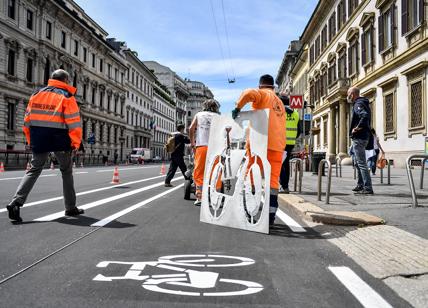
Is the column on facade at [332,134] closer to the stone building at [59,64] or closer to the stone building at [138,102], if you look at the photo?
the stone building at [59,64]

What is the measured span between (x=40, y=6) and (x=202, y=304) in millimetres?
45242

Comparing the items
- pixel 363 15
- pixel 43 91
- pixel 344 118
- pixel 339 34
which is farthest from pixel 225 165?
pixel 339 34

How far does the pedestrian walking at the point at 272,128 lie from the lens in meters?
5.02

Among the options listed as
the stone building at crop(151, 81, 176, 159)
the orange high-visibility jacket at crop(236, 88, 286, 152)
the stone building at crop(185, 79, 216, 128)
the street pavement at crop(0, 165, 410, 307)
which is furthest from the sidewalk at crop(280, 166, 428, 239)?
the stone building at crop(185, 79, 216, 128)

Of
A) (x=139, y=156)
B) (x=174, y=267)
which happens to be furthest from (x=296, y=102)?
(x=139, y=156)

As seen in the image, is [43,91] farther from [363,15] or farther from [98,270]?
[363,15]

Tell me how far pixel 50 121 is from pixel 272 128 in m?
2.92

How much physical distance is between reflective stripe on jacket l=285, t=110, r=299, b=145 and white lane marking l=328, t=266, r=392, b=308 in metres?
5.26

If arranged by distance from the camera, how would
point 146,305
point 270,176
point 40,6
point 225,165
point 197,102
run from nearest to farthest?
point 146,305 → point 270,176 → point 225,165 → point 40,6 → point 197,102

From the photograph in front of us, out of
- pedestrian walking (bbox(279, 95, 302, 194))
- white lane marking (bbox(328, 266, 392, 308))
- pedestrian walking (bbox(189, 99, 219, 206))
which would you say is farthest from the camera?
pedestrian walking (bbox(279, 95, 302, 194))

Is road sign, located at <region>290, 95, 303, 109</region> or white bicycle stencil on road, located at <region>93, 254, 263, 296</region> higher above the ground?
road sign, located at <region>290, 95, 303, 109</region>

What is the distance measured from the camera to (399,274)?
3.08 metres

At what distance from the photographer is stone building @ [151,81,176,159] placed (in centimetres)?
9550

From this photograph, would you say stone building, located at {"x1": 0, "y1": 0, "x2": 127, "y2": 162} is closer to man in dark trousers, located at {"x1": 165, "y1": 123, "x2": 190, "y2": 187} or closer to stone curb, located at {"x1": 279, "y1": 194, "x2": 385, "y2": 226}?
man in dark trousers, located at {"x1": 165, "y1": 123, "x2": 190, "y2": 187}
